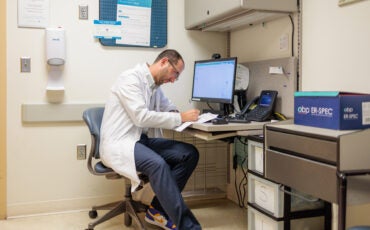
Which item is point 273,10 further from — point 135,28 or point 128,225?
point 128,225

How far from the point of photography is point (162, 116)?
7.63ft

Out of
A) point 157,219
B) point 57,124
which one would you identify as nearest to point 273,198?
point 157,219

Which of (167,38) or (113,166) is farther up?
(167,38)

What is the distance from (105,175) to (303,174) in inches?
51.6

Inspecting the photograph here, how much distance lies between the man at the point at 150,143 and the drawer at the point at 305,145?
66 cm

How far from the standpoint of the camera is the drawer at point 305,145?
146 centimetres

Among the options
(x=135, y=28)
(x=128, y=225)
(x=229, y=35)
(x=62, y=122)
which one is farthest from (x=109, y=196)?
(x=229, y=35)

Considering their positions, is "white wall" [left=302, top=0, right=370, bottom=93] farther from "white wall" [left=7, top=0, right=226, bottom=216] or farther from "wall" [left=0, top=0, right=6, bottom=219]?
"wall" [left=0, top=0, right=6, bottom=219]

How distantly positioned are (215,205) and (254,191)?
101cm

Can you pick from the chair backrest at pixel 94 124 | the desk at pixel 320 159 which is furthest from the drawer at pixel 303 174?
the chair backrest at pixel 94 124

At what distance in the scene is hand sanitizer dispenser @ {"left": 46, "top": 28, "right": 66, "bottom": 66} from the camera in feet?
8.98

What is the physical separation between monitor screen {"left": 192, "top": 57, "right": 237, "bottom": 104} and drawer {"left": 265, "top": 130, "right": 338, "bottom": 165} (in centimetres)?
82

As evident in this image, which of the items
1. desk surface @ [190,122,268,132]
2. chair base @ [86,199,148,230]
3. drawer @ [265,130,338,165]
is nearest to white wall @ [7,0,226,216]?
chair base @ [86,199,148,230]

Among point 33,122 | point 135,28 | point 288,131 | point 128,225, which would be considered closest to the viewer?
point 288,131
